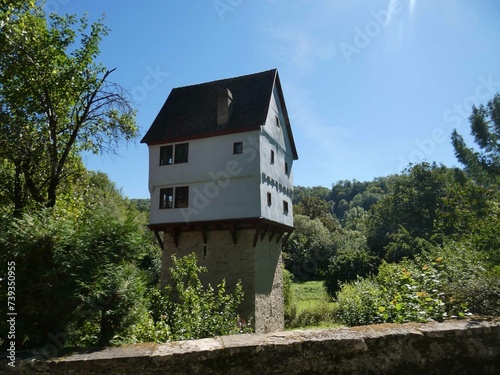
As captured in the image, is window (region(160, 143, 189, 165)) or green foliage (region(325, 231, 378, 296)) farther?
green foliage (region(325, 231, 378, 296))

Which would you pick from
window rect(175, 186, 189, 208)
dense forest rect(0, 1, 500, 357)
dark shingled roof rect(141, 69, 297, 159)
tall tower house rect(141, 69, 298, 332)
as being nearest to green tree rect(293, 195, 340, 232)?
dense forest rect(0, 1, 500, 357)

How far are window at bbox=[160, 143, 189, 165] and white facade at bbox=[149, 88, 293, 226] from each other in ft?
0.79

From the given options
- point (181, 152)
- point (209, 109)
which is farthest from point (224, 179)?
point (209, 109)

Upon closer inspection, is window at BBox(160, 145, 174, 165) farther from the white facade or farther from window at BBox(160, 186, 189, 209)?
window at BBox(160, 186, 189, 209)

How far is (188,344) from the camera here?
3.20 m

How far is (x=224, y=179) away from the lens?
17.6 metres

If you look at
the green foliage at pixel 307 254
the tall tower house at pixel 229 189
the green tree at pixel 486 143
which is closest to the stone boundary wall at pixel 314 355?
the green tree at pixel 486 143

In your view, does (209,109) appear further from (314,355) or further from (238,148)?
(314,355)

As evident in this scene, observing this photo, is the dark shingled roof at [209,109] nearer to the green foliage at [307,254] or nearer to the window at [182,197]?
the window at [182,197]

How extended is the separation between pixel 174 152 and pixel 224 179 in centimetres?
361

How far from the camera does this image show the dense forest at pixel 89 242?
13.1 feet

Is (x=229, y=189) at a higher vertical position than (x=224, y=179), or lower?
lower

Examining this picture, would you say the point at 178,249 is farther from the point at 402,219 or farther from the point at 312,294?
the point at 402,219

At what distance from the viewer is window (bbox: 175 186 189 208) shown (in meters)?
18.0
